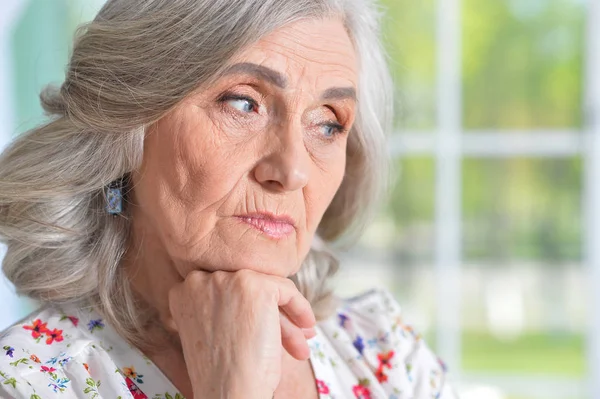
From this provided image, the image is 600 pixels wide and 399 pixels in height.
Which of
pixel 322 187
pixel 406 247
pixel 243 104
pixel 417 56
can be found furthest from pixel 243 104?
pixel 406 247

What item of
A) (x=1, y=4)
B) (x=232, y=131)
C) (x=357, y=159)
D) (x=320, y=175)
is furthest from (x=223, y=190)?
(x=1, y=4)

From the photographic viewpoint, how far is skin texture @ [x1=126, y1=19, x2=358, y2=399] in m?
1.27

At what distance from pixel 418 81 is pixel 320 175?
3311 millimetres

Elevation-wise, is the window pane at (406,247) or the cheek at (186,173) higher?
the cheek at (186,173)

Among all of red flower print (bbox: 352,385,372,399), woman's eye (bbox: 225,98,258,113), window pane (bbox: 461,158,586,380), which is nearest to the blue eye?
woman's eye (bbox: 225,98,258,113)

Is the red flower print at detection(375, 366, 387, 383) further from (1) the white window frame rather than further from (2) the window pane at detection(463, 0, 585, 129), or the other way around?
(2) the window pane at detection(463, 0, 585, 129)

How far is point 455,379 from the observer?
462 centimetres

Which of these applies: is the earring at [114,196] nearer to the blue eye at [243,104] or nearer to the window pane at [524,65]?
the blue eye at [243,104]

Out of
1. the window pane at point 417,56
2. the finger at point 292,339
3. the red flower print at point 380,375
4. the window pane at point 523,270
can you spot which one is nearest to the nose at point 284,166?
the finger at point 292,339

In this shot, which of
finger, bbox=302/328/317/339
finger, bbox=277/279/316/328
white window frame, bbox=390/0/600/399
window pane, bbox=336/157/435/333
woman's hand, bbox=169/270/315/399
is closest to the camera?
woman's hand, bbox=169/270/315/399

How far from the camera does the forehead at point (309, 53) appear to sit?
129cm

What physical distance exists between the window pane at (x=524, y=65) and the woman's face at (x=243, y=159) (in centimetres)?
337

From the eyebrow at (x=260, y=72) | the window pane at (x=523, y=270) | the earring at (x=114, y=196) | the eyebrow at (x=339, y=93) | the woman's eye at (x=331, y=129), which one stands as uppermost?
the eyebrow at (x=260, y=72)

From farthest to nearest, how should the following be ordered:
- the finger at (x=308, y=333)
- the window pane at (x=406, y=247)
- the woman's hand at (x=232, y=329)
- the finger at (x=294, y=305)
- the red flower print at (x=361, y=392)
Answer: the window pane at (x=406, y=247), the red flower print at (x=361, y=392), the finger at (x=308, y=333), the finger at (x=294, y=305), the woman's hand at (x=232, y=329)
